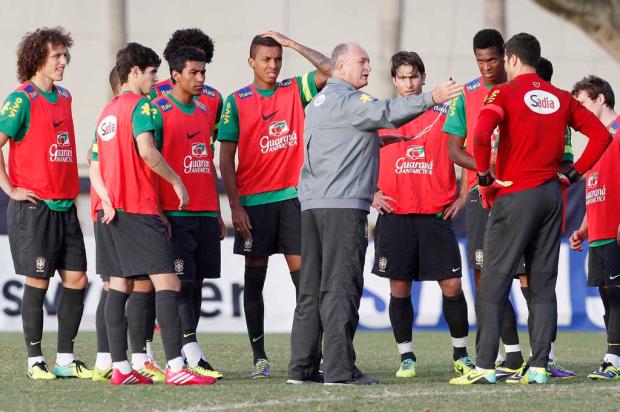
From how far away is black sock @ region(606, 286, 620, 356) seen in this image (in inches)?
353

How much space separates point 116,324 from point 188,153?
4.27 ft

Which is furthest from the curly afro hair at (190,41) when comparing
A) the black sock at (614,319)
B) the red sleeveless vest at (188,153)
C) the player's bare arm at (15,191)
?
the black sock at (614,319)

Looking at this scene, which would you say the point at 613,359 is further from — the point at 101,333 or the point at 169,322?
the point at 101,333

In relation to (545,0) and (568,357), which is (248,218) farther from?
(545,0)

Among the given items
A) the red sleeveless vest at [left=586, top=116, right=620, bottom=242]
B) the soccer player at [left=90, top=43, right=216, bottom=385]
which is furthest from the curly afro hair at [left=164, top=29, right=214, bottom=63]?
the red sleeveless vest at [left=586, top=116, right=620, bottom=242]

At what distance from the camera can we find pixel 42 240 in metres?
8.82

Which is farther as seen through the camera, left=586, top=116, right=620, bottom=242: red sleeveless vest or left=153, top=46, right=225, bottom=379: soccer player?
left=586, top=116, right=620, bottom=242: red sleeveless vest

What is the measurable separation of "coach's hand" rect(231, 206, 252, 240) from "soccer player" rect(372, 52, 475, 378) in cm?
91

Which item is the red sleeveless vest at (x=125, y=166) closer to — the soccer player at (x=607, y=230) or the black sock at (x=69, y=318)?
the black sock at (x=69, y=318)

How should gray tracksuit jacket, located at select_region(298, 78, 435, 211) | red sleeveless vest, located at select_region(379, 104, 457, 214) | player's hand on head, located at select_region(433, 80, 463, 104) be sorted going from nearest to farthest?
player's hand on head, located at select_region(433, 80, 463, 104) → gray tracksuit jacket, located at select_region(298, 78, 435, 211) → red sleeveless vest, located at select_region(379, 104, 457, 214)

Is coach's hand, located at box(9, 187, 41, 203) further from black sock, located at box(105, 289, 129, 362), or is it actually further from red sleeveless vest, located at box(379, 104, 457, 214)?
red sleeveless vest, located at box(379, 104, 457, 214)

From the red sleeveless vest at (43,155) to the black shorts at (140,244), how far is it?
2.90ft

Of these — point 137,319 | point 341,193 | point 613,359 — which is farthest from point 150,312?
point 613,359

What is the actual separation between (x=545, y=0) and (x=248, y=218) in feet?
15.8
